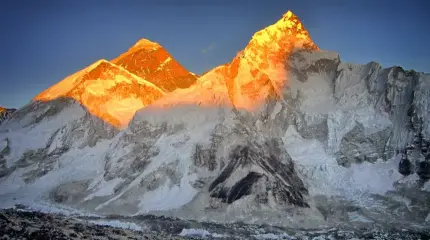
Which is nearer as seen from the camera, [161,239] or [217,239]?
[161,239]

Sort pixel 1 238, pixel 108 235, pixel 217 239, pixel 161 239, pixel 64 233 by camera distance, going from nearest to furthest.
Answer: pixel 1 238 < pixel 64 233 < pixel 108 235 < pixel 161 239 < pixel 217 239

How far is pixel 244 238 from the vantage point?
193 meters

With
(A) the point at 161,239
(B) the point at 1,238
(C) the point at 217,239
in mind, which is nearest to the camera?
(B) the point at 1,238

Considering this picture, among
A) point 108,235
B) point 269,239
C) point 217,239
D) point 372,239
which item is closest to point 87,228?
point 108,235

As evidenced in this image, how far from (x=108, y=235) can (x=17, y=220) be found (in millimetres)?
12920

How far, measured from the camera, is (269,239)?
200 m

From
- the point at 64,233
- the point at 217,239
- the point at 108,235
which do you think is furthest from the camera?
the point at 217,239

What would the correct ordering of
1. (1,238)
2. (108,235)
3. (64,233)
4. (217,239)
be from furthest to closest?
(217,239), (108,235), (64,233), (1,238)

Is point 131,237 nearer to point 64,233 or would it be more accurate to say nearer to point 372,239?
point 64,233

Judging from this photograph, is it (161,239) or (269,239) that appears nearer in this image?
(161,239)

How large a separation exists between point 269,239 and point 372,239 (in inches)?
1363

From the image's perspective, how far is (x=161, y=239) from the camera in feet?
311

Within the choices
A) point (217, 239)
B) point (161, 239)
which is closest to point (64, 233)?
point (161, 239)

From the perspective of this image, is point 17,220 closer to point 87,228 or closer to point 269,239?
point 87,228
